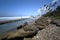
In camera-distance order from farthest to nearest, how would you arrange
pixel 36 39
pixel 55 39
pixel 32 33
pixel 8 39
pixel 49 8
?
pixel 49 8 < pixel 32 33 < pixel 8 39 < pixel 36 39 < pixel 55 39

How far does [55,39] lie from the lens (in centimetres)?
834

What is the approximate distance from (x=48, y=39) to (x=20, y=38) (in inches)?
121

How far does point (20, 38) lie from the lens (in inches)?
410

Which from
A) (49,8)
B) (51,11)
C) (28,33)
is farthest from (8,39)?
(51,11)

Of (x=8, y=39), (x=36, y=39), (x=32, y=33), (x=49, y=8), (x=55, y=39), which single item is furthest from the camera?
(x=49, y=8)

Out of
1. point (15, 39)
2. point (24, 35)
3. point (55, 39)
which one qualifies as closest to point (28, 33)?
point (24, 35)

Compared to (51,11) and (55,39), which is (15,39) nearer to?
(55,39)

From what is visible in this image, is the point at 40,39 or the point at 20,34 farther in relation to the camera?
the point at 20,34

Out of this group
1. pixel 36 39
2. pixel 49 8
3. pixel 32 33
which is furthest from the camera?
pixel 49 8

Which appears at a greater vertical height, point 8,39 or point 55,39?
point 55,39

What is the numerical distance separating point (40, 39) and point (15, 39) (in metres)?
2.85

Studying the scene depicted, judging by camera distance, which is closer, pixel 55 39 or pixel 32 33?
pixel 55 39

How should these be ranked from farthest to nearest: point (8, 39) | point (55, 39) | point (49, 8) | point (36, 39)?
point (49, 8)
point (8, 39)
point (36, 39)
point (55, 39)

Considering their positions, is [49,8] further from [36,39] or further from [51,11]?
[36,39]
